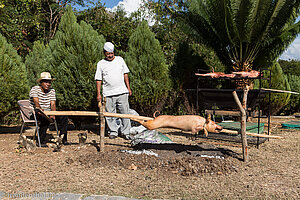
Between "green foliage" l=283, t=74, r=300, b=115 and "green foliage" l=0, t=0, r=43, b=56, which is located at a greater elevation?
"green foliage" l=0, t=0, r=43, b=56

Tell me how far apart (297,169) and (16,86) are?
6.47 m

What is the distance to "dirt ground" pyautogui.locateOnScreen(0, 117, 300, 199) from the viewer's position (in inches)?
124

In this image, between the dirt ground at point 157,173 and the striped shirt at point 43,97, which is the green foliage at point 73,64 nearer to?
the striped shirt at point 43,97

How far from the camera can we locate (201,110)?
953 centimetres

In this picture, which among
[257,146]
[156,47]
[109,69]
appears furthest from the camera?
[156,47]

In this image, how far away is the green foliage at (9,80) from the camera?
6571mm

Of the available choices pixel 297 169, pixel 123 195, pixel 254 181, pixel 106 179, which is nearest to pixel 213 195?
pixel 254 181

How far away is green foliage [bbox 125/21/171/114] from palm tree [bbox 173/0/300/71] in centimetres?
229

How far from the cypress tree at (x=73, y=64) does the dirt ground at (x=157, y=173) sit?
7.26 feet

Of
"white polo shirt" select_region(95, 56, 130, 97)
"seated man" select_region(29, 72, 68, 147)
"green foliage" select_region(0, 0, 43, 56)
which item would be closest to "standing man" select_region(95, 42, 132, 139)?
"white polo shirt" select_region(95, 56, 130, 97)

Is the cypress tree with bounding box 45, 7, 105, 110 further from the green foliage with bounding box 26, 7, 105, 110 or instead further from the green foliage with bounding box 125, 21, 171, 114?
the green foliage with bounding box 125, 21, 171, 114

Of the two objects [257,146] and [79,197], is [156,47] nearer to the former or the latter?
[257,146]

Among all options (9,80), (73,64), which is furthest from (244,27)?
(9,80)

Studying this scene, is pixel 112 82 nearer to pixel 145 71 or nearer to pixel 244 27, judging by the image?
pixel 145 71
